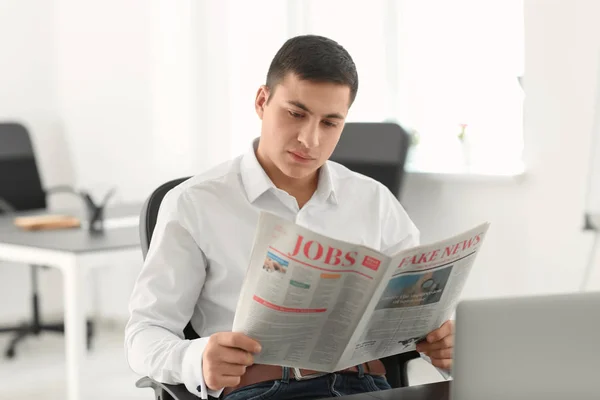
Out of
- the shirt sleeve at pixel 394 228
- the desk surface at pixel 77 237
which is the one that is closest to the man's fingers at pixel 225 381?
the shirt sleeve at pixel 394 228

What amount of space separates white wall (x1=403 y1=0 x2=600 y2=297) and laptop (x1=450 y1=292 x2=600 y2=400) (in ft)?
8.45

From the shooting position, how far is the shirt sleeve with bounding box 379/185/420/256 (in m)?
2.04

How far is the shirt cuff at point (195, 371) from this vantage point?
1.59 metres

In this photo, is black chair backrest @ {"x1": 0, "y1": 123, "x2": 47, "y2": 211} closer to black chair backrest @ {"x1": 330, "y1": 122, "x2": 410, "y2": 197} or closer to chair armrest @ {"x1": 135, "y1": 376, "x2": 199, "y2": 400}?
black chair backrest @ {"x1": 330, "y1": 122, "x2": 410, "y2": 197}

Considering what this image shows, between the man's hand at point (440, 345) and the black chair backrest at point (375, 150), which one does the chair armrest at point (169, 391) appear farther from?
the black chair backrest at point (375, 150)

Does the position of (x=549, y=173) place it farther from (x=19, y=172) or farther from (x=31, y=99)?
(x=31, y=99)

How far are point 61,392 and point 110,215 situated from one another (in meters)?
0.82

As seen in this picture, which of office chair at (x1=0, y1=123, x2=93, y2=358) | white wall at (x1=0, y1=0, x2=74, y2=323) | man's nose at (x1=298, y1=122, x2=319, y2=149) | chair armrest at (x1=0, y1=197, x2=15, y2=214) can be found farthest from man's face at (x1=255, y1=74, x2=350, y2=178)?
white wall at (x1=0, y1=0, x2=74, y2=323)

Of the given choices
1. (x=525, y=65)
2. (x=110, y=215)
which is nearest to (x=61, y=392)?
(x=110, y=215)

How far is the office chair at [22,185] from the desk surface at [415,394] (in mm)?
3707

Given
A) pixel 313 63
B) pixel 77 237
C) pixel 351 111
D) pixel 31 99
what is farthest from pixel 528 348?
pixel 31 99

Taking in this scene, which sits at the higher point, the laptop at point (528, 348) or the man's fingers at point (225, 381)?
the laptop at point (528, 348)

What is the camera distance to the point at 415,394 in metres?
1.49

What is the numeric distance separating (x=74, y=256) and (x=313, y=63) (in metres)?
1.92
